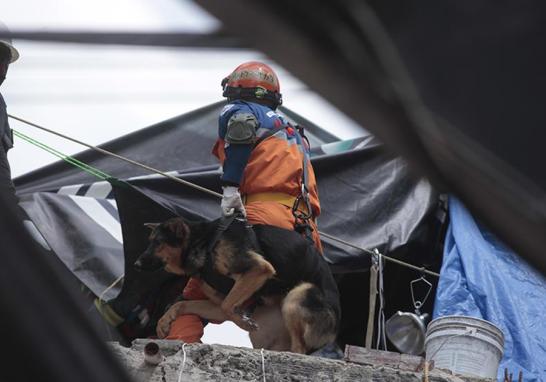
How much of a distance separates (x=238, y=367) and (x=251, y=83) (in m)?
2.31

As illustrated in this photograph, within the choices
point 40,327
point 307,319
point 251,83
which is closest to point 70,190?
point 251,83

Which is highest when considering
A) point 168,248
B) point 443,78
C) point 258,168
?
point 258,168

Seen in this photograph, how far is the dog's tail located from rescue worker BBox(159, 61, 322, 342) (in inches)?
18.5

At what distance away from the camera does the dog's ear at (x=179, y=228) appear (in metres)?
7.22

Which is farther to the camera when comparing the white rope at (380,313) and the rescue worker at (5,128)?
the white rope at (380,313)

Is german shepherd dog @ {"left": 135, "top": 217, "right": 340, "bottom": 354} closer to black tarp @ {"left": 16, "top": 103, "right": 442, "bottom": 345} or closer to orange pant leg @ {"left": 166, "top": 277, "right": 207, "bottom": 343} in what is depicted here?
orange pant leg @ {"left": 166, "top": 277, "right": 207, "bottom": 343}

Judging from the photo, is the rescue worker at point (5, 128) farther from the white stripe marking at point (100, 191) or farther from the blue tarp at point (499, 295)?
the blue tarp at point (499, 295)

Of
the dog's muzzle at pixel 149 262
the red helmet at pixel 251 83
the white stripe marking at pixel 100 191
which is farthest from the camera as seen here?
the white stripe marking at pixel 100 191

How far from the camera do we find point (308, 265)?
7.02 metres

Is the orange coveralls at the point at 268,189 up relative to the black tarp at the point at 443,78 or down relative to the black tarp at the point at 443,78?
up

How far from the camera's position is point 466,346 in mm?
6871

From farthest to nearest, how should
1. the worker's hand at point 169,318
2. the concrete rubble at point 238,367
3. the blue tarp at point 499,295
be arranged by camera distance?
the blue tarp at point 499,295 < the worker's hand at point 169,318 < the concrete rubble at point 238,367

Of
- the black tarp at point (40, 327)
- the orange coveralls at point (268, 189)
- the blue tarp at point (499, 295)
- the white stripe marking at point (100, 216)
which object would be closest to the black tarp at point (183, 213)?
the white stripe marking at point (100, 216)

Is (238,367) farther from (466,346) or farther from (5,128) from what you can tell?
(5,128)
